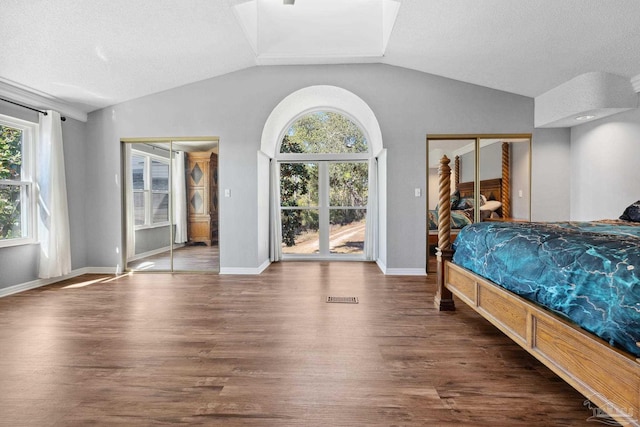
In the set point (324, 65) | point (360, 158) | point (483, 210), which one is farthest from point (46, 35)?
point (483, 210)

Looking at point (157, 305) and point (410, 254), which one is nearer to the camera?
point (157, 305)

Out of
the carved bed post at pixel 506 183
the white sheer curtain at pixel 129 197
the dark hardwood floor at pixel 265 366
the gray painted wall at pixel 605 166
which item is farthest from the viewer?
the white sheer curtain at pixel 129 197

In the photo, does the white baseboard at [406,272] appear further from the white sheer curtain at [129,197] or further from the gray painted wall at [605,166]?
the white sheer curtain at [129,197]

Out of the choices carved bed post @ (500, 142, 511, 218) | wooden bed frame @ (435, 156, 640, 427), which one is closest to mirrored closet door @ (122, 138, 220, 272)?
wooden bed frame @ (435, 156, 640, 427)

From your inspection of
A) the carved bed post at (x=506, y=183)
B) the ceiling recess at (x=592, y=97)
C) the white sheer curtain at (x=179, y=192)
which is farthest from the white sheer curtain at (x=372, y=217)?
the white sheer curtain at (x=179, y=192)

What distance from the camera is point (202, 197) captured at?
513cm

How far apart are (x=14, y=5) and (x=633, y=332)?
15.4 feet

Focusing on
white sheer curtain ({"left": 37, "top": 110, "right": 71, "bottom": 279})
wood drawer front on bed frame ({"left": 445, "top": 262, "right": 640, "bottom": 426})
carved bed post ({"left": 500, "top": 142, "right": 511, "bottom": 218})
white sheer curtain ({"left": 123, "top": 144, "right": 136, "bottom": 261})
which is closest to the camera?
wood drawer front on bed frame ({"left": 445, "top": 262, "right": 640, "bottom": 426})

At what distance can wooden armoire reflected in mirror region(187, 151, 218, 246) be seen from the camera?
5082 millimetres

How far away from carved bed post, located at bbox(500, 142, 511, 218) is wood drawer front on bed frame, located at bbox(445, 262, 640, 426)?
2.93 meters

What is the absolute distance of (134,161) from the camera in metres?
5.14

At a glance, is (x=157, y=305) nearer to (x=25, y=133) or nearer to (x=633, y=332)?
(x=25, y=133)

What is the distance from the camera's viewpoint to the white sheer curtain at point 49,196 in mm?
4320

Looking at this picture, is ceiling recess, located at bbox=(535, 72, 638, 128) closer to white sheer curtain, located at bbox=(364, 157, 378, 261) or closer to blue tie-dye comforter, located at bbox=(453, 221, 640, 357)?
blue tie-dye comforter, located at bbox=(453, 221, 640, 357)
